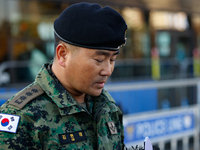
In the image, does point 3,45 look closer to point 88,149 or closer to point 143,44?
point 143,44

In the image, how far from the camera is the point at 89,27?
1235mm

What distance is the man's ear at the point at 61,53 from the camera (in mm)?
1298

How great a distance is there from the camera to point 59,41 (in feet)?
4.35

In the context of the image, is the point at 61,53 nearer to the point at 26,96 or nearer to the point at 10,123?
the point at 26,96

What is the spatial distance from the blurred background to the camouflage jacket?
2313mm

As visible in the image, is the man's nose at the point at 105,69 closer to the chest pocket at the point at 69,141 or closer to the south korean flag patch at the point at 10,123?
the chest pocket at the point at 69,141

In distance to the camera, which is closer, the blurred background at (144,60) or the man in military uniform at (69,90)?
the man in military uniform at (69,90)

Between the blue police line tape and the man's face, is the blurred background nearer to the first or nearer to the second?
the blue police line tape

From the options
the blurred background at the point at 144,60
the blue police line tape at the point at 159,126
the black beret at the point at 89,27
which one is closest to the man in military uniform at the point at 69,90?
the black beret at the point at 89,27

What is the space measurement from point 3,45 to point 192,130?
431 centimetres

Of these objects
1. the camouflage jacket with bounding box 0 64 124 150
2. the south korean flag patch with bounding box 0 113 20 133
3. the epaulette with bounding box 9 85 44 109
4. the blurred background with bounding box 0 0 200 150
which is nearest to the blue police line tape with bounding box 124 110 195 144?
the blurred background with bounding box 0 0 200 150

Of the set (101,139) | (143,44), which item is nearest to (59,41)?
(101,139)

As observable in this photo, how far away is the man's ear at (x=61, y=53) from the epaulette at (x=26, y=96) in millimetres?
174

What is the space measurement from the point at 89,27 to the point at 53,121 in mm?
474
